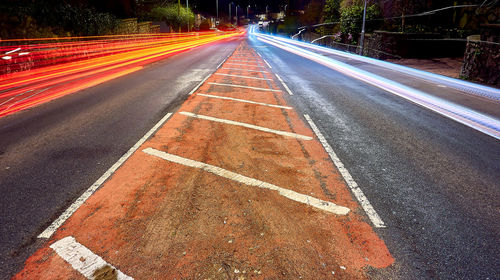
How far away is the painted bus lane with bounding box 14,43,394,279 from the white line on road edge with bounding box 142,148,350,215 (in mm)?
14

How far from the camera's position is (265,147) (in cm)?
535

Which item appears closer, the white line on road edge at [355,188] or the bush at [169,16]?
the white line on road edge at [355,188]

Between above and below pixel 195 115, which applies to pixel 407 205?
below

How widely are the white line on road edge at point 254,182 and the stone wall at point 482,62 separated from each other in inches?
538

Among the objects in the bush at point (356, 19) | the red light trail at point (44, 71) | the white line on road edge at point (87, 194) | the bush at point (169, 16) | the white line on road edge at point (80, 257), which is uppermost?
the bush at point (169, 16)

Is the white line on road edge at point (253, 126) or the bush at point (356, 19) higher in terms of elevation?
the bush at point (356, 19)

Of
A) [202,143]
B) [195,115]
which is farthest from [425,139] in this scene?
[195,115]

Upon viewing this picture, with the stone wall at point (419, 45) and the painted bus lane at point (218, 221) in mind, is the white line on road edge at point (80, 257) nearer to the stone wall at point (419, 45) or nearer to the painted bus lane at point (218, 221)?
the painted bus lane at point (218, 221)

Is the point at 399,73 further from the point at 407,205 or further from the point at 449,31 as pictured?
the point at 407,205

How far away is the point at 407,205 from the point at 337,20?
3635cm

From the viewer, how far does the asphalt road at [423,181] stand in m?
2.84

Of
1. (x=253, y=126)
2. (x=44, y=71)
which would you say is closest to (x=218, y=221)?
(x=253, y=126)

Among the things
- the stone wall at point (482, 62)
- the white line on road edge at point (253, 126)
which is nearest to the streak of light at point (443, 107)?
the stone wall at point (482, 62)

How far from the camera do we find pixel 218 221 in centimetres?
330
